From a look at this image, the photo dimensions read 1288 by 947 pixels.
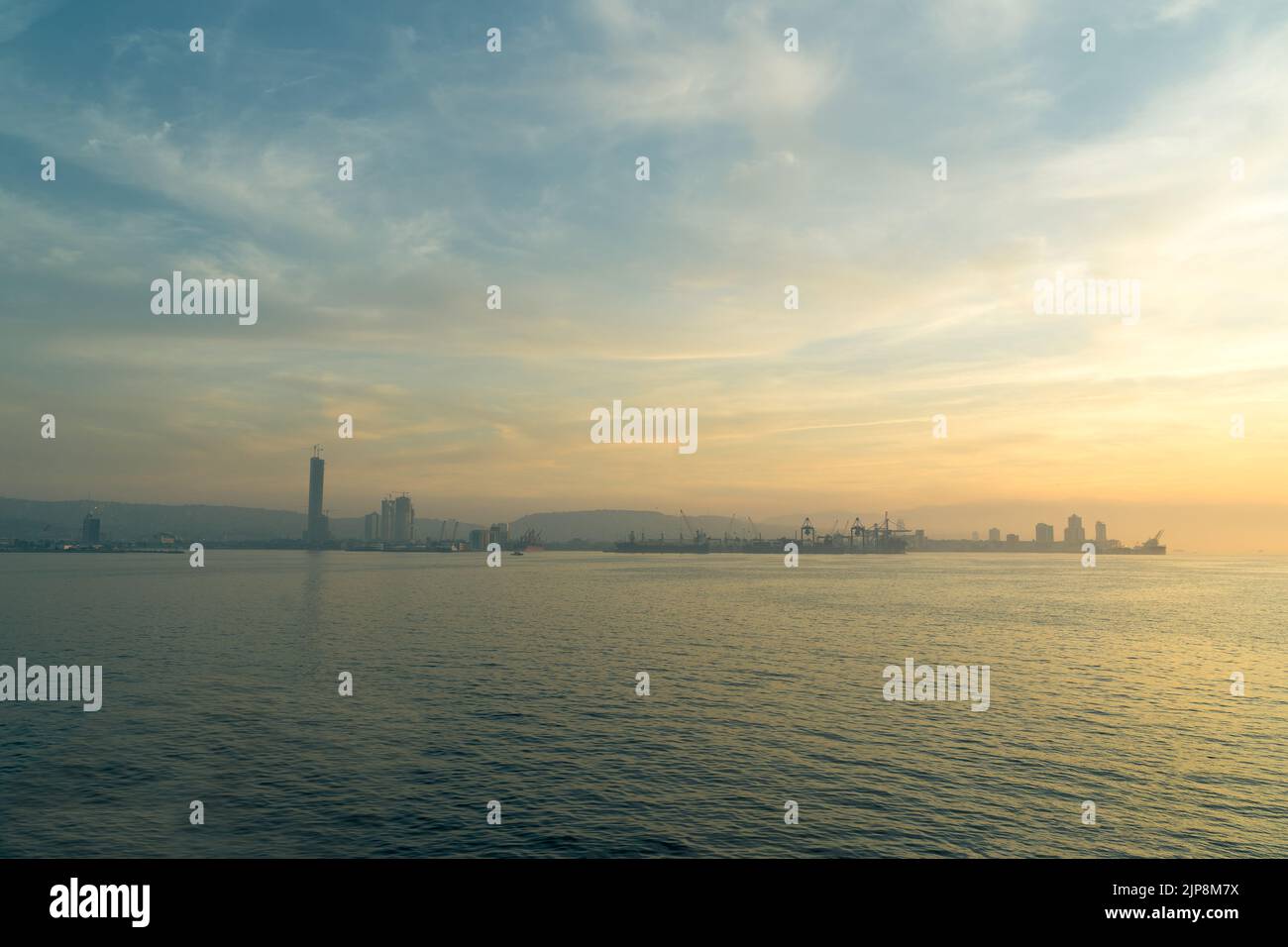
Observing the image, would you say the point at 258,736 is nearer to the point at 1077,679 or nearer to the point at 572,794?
the point at 572,794

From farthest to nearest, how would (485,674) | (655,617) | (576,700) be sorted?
1. (655,617)
2. (485,674)
3. (576,700)

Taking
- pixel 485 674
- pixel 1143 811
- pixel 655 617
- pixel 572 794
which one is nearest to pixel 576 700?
pixel 485 674
